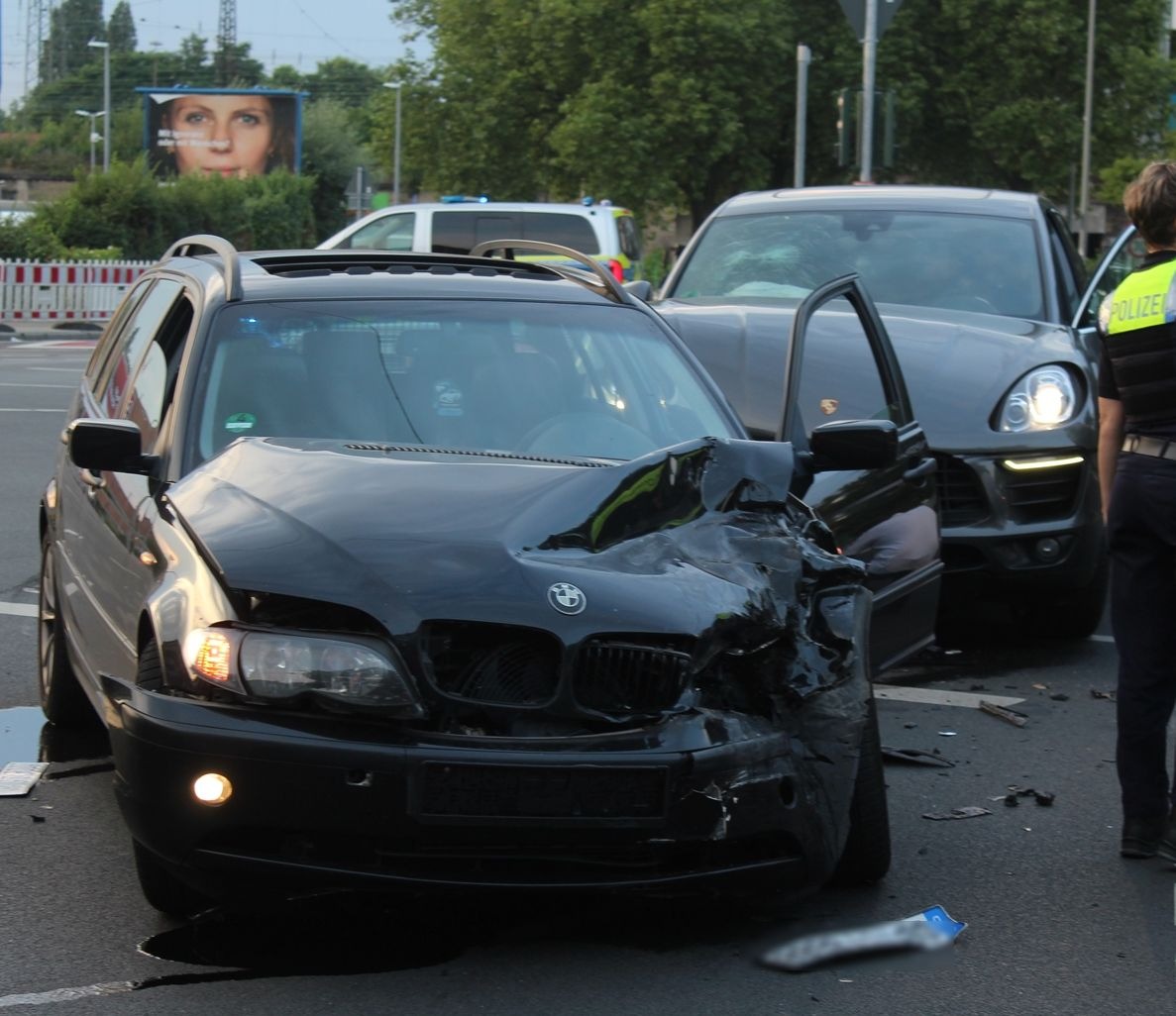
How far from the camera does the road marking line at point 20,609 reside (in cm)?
782

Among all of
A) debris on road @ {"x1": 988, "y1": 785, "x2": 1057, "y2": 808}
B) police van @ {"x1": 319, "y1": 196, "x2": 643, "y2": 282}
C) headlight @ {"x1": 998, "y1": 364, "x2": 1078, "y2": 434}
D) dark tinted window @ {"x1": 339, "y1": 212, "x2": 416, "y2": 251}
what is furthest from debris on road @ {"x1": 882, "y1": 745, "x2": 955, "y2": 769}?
dark tinted window @ {"x1": 339, "y1": 212, "x2": 416, "y2": 251}

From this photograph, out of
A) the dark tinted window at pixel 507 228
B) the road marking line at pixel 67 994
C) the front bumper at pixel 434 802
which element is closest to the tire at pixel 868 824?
the front bumper at pixel 434 802

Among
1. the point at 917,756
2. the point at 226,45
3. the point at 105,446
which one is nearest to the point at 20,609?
the point at 105,446

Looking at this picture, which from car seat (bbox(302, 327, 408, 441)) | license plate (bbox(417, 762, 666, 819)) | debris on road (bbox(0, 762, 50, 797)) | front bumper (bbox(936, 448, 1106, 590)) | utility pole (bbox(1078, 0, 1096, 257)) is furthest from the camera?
utility pole (bbox(1078, 0, 1096, 257))

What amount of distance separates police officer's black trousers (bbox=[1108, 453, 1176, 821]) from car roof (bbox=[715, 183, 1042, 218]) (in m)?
4.75

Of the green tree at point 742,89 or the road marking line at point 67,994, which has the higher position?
the green tree at point 742,89

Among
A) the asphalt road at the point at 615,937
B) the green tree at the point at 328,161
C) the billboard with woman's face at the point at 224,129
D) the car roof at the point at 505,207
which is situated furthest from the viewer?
the green tree at the point at 328,161

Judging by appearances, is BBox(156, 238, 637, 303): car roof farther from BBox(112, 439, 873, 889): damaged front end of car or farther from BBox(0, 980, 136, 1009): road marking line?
BBox(0, 980, 136, 1009): road marking line

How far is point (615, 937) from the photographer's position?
3936mm

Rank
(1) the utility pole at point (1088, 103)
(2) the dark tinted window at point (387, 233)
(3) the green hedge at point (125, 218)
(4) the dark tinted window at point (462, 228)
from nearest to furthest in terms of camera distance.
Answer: (4) the dark tinted window at point (462, 228) < (2) the dark tinted window at point (387, 233) < (3) the green hedge at point (125, 218) < (1) the utility pole at point (1088, 103)

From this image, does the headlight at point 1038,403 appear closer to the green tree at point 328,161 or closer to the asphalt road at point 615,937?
the asphalt road at point 615,937

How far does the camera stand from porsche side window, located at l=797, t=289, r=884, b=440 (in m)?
6.23

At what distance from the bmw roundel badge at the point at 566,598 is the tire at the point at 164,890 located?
959mm

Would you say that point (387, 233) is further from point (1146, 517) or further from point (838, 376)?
point (1146, 517)
